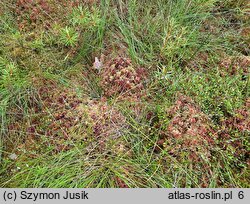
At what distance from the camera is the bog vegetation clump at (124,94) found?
7.88 feet

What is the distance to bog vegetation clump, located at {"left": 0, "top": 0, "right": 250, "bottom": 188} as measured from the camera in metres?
2.40

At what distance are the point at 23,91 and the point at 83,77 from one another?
60cm

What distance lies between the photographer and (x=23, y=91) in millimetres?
2693

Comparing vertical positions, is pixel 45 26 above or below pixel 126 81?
above

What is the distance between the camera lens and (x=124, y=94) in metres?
2.72

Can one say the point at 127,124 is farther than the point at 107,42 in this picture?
No

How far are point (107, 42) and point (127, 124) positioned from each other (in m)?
1.00

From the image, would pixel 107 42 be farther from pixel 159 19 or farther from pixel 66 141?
pixel 66 141

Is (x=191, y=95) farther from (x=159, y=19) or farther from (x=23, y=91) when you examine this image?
(x=23, y=91)
